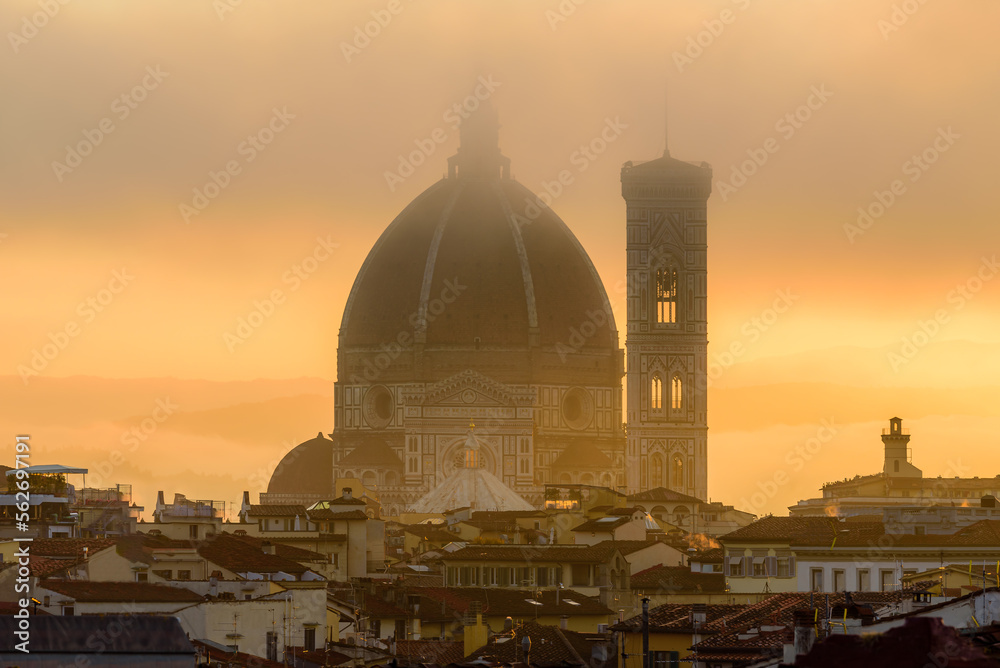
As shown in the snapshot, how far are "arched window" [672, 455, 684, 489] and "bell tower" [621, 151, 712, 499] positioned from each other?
0.17ft

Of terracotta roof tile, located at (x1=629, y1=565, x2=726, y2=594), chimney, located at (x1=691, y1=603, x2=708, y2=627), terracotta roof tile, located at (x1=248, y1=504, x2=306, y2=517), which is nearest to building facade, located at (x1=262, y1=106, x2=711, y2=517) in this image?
terracotta roof tile, located at (x1=248, y1=504, x2=306, y2=517)

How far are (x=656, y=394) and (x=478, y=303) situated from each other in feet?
45.5

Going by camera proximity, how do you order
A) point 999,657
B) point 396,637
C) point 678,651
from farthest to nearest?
point 396,637
point 678,651
point 999,657

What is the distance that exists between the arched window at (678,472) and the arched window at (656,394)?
2783 millimetres

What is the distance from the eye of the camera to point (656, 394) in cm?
13462

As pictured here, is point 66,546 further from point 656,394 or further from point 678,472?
point 678,472

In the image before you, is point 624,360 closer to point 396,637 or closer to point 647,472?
point 647,472

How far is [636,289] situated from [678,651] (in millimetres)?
96983

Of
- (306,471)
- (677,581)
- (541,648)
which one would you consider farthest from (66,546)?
(306,471)

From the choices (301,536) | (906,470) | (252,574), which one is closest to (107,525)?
(301,536)

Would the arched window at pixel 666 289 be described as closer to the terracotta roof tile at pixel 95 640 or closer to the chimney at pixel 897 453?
the chimney at pixel 897 453

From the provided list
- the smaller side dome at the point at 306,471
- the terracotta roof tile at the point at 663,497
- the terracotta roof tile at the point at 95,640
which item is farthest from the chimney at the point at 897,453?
the terracotta roof tile at the point at 95,640

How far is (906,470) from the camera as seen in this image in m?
108

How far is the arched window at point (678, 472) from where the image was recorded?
134 meters
